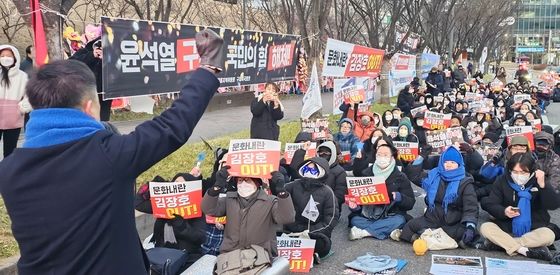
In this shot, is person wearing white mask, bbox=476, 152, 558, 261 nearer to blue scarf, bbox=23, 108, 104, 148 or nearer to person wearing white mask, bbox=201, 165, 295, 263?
person wearing white mask, bbox=201, 165, 295, 263

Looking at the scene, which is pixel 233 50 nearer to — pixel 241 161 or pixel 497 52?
pixel 241 161

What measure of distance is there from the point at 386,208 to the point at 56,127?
4.70 meters

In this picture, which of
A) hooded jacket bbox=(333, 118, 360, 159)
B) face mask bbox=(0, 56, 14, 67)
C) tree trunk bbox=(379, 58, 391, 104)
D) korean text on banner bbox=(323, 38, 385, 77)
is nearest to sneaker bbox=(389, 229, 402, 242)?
hooded jacket bbox=(333, 118, 360, 159)

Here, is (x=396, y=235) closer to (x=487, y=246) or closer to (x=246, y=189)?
(x=487, y=246)

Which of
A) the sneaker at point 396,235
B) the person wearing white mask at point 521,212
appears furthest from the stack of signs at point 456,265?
the sneaker at point 396,235

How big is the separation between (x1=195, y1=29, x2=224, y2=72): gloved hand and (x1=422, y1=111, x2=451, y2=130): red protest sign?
819 centimetres

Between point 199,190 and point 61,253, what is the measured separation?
3165mm

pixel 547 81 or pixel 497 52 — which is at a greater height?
pixel 497 52

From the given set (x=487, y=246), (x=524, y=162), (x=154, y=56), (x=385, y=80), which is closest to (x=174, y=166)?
(x=154, y=56)

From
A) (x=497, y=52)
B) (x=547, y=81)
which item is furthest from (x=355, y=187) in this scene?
(x=497, y=52)

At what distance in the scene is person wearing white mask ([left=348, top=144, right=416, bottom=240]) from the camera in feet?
18.8

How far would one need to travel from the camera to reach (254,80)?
8.15m

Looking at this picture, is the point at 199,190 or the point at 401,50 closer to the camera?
the point at 199,190

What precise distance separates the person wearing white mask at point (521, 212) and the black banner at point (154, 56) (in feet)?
10.1
